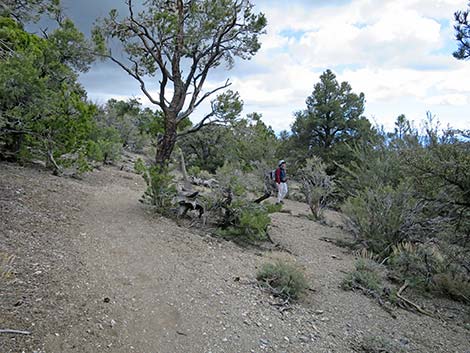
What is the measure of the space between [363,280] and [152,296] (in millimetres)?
3834

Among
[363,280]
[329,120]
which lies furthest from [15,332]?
[329,120]

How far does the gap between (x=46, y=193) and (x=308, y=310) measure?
6.12 m

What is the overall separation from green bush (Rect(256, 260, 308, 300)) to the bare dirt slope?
0.57 ft

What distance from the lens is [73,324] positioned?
3.59 metres

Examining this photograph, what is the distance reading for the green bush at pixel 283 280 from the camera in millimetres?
5469

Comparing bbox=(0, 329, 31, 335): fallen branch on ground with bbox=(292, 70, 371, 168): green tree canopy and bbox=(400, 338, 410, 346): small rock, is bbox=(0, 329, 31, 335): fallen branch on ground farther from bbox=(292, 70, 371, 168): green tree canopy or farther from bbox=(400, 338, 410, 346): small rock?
bbox=(292, 70, 371, 168): green tree canopy

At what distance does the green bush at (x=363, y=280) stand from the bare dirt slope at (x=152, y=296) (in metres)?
0.24

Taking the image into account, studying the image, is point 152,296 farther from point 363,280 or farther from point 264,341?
point 363,280

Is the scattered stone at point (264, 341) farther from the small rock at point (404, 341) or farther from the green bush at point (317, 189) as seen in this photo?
the green bush at point (317, 189)

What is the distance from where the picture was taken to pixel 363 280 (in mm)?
6457

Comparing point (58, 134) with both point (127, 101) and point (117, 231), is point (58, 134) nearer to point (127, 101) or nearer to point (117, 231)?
point (127, 101)

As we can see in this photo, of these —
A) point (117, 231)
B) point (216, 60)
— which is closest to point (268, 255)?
point (117, 231)

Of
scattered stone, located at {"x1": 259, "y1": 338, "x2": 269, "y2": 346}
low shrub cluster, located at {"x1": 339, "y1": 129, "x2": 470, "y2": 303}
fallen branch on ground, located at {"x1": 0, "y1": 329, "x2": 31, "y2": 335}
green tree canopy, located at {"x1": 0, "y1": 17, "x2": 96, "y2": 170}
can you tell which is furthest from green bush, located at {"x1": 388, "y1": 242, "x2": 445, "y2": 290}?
green tree canopy, located at {"x1": 0, "y1": 17, "x2": 96, "y2": 170}

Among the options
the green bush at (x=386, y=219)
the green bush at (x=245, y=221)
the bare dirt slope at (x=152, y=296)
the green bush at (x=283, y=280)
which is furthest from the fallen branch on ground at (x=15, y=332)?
the green bush at (x=386, y=219)
